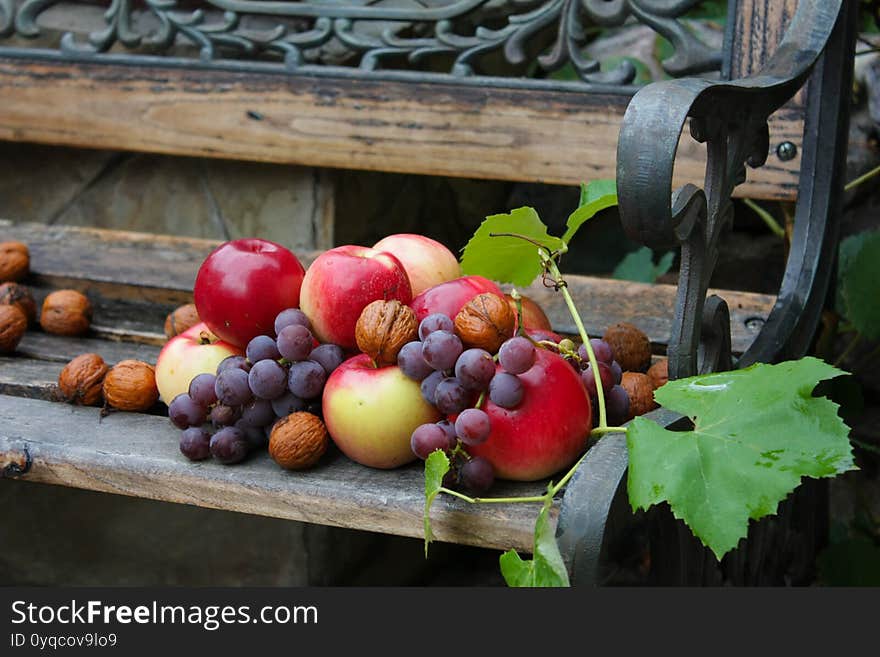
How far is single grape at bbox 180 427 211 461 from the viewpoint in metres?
1.06

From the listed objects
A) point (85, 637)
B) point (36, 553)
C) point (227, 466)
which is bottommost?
point (36, 553)

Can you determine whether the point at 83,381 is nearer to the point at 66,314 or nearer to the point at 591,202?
the point at 66,314

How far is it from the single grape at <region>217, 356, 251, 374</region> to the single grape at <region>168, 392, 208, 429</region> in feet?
0.16

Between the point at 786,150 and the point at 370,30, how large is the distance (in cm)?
81

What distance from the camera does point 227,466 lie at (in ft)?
3.49

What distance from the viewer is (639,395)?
114cm

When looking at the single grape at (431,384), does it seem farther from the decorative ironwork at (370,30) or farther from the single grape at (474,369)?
the decorative ironwork at (370,30)

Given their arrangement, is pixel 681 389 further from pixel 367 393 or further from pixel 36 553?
pixel 36 553

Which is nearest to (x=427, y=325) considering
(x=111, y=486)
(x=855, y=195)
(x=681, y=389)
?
(x=681, y=389)

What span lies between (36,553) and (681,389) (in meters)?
1.40

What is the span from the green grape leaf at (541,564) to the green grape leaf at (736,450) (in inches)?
3.0

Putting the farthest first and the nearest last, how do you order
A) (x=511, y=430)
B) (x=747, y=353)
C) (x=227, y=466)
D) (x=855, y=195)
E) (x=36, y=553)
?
1. (x=855, y=195)
2. (x=36, y=553)
3. (x=747, y=353)
4. (x=227, y=466)
5. (x=511, y=430)

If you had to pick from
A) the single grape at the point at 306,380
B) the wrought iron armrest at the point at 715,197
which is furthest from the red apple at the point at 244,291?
the wrought iron armrest at the point at 715,197

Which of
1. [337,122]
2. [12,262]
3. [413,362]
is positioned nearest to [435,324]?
[413,362]
